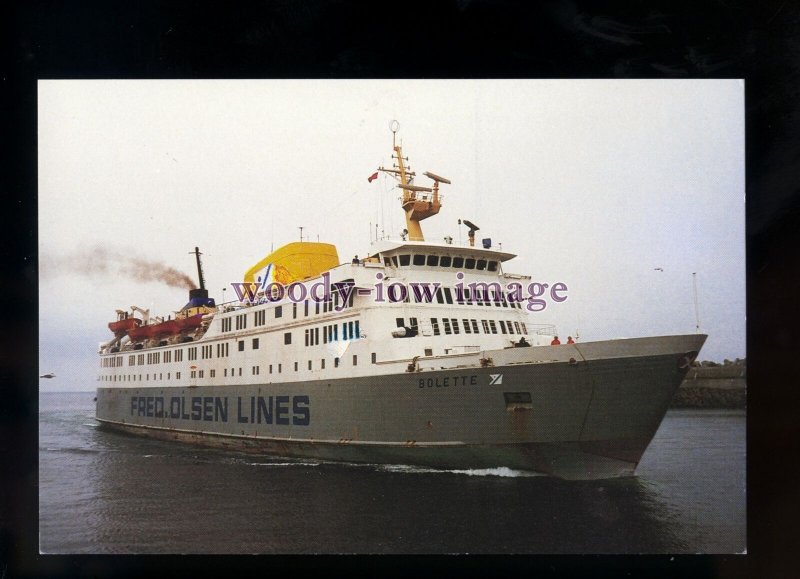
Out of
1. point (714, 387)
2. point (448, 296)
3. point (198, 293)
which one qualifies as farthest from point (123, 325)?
point (714, 387)

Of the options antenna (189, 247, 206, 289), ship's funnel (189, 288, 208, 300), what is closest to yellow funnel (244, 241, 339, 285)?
antenna (189, 247, 206, 289)

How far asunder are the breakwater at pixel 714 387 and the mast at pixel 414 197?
13.3 ft

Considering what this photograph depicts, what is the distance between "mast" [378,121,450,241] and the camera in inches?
356

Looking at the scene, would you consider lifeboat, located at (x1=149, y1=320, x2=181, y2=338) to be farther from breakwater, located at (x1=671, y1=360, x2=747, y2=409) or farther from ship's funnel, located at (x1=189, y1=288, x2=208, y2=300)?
breakwater, located at (x1=671, y1=360, x2=747, y2=409)

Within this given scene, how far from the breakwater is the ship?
0.99 ft

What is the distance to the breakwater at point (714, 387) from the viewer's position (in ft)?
26.8

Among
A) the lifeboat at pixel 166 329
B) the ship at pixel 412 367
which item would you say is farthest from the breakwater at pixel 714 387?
the lifeboat at pixel 166 329

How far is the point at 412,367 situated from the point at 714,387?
4000 millimetres

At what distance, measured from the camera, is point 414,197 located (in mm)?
10688

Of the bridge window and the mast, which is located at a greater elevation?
the mast

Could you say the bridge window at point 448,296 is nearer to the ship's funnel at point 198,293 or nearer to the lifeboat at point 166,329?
the ship's funnel at point 198,293
